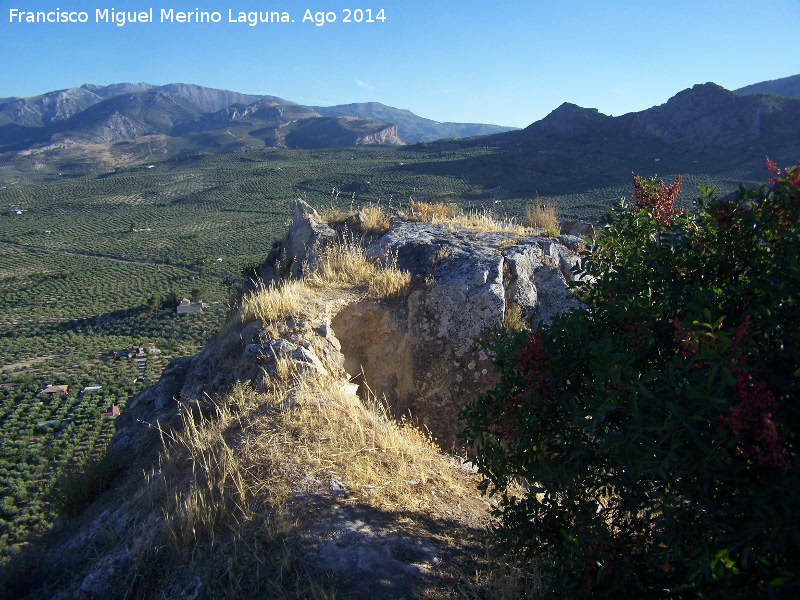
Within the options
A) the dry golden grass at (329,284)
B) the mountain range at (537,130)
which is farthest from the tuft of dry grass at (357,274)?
the mountain range at (537,130)

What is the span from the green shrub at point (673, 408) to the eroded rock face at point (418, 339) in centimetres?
293

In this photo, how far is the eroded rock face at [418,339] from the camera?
18.5 ft

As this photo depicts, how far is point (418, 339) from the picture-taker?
651 centimetres

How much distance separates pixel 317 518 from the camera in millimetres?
3227

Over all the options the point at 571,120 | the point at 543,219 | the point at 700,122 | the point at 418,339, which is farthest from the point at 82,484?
the point at 571,120

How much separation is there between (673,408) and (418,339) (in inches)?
187

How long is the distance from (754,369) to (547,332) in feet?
3.39

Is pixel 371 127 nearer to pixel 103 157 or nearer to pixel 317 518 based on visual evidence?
pixel 103 157

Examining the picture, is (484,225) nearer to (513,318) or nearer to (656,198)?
(513,318)

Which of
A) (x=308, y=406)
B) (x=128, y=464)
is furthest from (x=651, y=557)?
(x=128, y=464)

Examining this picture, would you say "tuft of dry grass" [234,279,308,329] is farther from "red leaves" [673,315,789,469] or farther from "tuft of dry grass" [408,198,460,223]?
"red leaves" [673,315,789,469]

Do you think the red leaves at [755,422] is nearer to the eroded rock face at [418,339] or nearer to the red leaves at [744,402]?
the red leaves at [744,402]

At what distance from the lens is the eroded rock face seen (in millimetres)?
A: 5633

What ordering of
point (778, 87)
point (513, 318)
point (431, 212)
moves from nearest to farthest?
1. point (513, 318)
2. point (431, 212)
3. point (778, 87)
